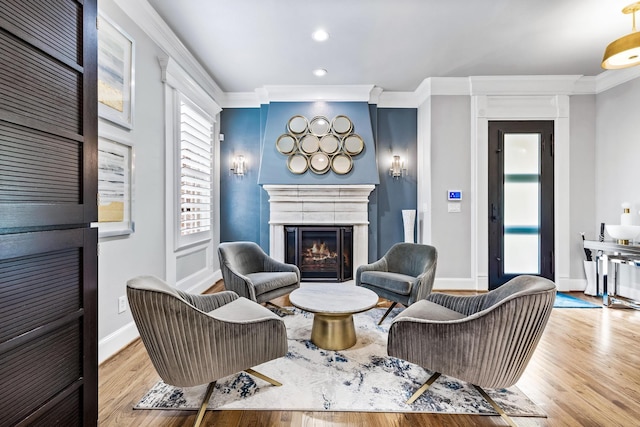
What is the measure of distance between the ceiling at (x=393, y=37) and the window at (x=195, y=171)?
67 cm

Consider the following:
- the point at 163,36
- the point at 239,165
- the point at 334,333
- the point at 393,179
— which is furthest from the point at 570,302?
the point at 163,36

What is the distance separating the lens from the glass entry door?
412 cm

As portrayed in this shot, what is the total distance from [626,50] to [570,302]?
9.07 ft

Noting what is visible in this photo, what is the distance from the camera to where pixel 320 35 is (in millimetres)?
2990

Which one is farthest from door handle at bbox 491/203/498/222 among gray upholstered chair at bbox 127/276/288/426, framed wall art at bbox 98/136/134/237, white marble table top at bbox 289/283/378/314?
framed wall art at bbox 98/136/134/237

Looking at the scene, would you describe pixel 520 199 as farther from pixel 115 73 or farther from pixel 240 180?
pixel 115 73

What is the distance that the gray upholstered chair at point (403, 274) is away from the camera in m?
2.81

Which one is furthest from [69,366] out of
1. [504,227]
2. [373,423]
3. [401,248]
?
[504,227]

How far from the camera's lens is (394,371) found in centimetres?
211

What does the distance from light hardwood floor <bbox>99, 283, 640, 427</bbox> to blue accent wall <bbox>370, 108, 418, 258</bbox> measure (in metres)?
2.31

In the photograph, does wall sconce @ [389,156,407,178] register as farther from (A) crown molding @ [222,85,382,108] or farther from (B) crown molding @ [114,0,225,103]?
(B) crown molding @ [114,0,225,103]

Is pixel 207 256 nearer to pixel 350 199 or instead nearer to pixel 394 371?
pixel 350 199

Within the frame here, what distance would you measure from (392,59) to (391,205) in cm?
203

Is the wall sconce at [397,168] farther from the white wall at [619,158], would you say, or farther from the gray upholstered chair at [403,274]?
the white wall at [619,158]
